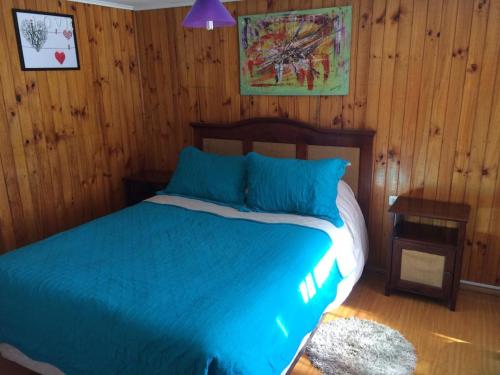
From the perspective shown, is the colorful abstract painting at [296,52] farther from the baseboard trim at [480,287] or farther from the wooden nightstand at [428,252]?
the baseboard trim at [480,287]

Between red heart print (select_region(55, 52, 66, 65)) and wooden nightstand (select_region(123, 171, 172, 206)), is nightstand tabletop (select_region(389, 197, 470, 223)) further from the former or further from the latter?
red heart print (select_region(55, 52, 66, 65))

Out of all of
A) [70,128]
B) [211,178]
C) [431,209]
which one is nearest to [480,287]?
[431,209]

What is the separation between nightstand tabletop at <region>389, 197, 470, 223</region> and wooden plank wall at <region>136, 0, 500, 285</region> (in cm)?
9

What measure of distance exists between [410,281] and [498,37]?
5.29 ft

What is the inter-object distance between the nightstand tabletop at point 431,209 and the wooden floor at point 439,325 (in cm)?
62

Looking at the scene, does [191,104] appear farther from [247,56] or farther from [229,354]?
[229,354]

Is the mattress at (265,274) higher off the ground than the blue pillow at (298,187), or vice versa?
the blue pillow at (298,187)

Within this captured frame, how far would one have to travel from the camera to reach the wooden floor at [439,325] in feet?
7.11

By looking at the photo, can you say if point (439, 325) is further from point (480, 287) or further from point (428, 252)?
point (480, 287)

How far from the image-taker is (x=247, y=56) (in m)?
3.27

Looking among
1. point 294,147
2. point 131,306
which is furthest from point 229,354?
point 294,147

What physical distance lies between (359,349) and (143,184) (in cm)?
228

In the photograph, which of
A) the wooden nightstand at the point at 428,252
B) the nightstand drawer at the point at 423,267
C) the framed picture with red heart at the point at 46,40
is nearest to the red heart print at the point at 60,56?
the framed picture with red heart at the point at 46,40

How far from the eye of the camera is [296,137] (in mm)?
3182
